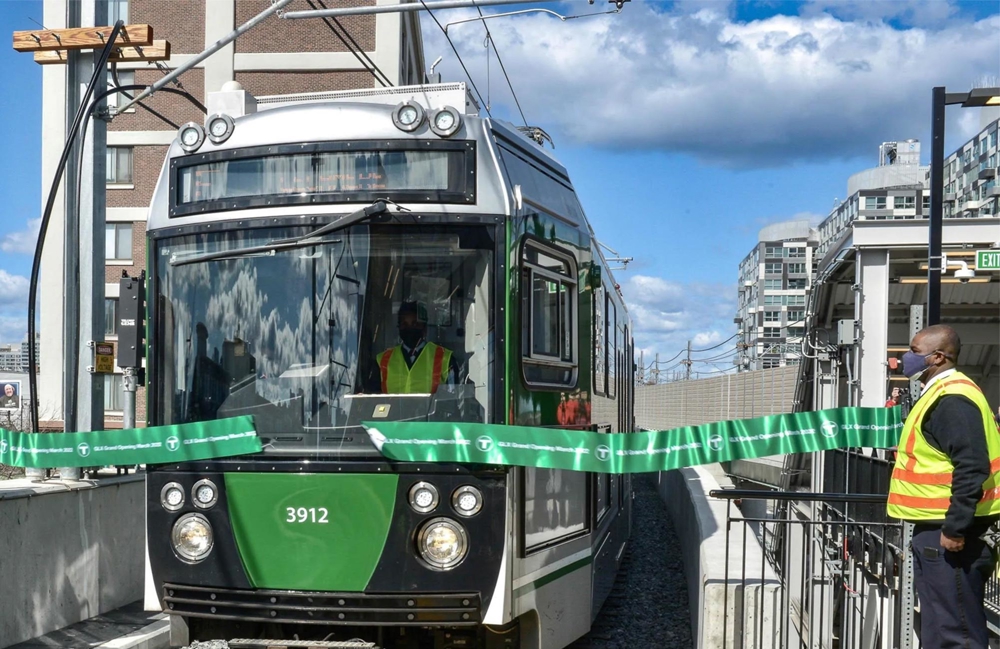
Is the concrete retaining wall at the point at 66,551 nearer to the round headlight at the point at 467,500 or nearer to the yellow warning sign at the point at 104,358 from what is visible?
the yellow warning sign at the point at 104,358

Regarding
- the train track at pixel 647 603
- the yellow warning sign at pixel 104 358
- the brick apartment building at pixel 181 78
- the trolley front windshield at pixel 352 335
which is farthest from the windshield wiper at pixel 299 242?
the brick apartment building at pixel 181 78

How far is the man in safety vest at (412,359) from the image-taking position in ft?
19.7

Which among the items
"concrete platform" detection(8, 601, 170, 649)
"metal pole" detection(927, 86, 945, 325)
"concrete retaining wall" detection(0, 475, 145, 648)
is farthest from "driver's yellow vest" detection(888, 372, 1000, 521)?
"metal pole" detection(927, 86, 945, 325)

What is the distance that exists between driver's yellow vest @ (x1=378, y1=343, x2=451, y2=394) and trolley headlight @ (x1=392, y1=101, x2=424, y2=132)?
1.25 metres

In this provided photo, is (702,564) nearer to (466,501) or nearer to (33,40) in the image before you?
(466,501)

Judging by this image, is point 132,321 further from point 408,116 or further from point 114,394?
point 114,394

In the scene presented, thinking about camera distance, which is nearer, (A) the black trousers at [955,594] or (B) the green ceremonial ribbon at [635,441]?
(A) the black trousers at [955,594]

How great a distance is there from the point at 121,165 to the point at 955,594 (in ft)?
135

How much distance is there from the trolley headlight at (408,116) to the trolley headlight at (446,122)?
0.09 meters

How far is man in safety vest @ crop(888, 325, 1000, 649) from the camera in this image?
5168 millimetres

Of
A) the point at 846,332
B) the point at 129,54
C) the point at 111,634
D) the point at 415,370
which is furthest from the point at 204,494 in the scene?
the point at 846,332

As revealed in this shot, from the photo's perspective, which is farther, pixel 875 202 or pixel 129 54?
pixel 875 202

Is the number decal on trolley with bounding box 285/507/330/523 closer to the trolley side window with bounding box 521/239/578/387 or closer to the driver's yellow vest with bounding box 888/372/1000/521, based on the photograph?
the trolley side window with bounding box 521/239/578/387

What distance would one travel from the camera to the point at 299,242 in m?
6.11
